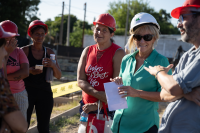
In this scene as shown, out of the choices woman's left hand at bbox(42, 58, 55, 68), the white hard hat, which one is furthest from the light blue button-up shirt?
woman's left hand at bbox(42, 58, 55, 68)

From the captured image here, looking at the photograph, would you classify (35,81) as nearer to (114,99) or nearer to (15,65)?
(15,65)

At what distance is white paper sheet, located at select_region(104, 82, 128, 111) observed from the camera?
237cm

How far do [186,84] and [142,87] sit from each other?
0.79m

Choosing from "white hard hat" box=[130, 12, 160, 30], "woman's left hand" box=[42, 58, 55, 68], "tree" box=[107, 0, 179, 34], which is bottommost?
"woman's left hand" box=[42, 58, 55, 68]

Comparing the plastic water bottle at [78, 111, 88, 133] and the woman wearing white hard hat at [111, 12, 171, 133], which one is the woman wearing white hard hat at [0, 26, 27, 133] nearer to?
the woman wearing white hard hat at [111, 12, 171, 133]

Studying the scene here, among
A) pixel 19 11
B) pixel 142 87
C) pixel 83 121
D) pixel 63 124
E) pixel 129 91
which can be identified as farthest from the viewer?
pixel 19 11

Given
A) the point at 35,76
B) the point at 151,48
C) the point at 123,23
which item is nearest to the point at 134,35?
the point at 151,48

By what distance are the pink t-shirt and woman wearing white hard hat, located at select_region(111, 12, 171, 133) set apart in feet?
5.24

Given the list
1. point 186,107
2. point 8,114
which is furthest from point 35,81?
point 186,107

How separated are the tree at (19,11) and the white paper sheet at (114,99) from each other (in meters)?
21.8

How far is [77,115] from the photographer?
612 cm

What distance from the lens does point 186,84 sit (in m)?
1.64

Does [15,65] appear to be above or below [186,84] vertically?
below

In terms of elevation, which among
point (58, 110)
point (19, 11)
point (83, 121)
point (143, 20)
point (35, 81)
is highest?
point (19, 11)
